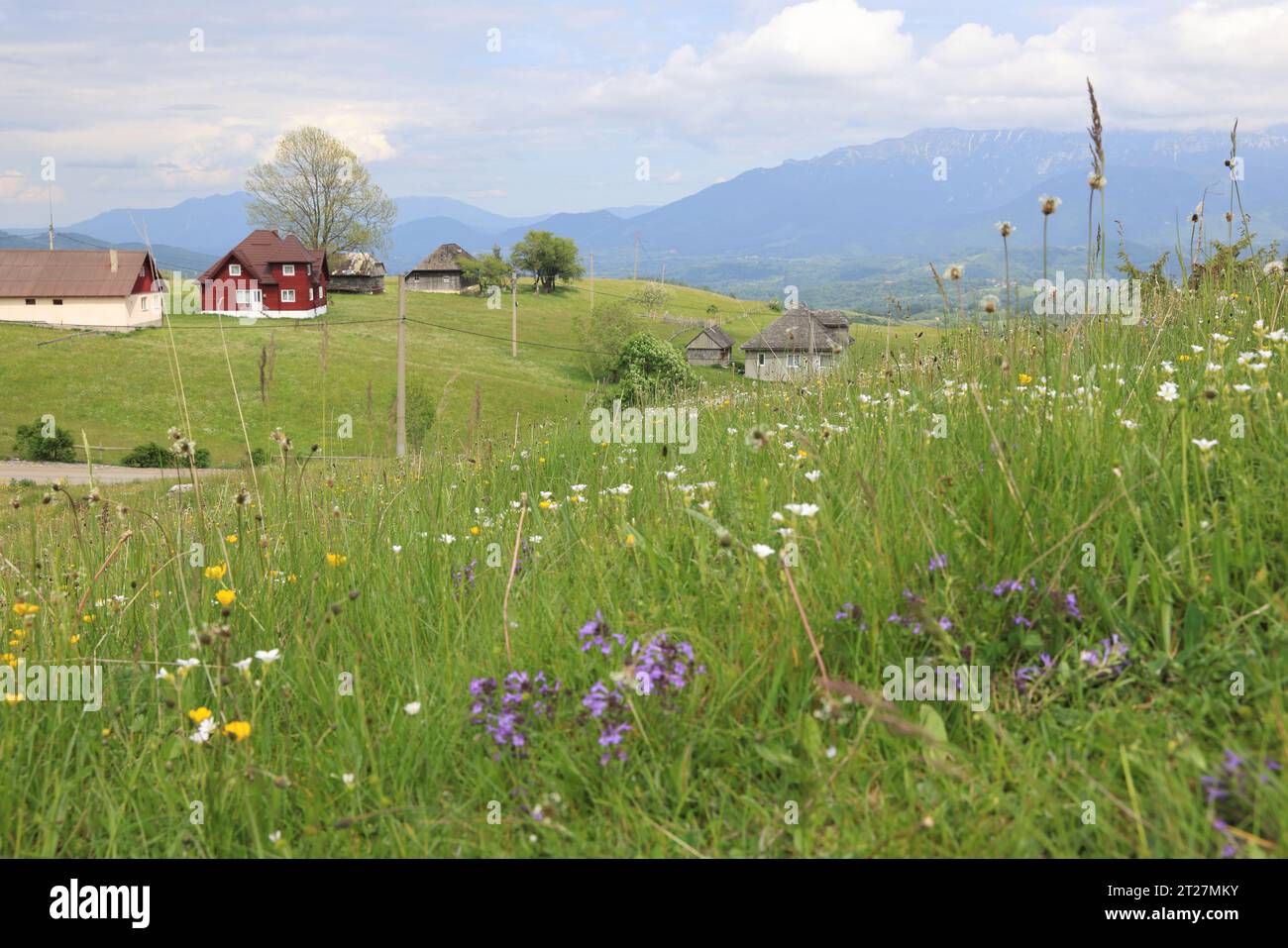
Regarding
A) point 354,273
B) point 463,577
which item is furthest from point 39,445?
point 354,273

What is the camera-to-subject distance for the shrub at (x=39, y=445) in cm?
5334

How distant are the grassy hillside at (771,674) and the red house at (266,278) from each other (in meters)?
94.6

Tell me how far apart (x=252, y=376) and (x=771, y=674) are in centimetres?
7004

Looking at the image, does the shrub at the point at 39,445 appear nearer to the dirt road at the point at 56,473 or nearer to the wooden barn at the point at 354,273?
the dirt road at the point at 56,473

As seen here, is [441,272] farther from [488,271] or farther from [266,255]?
[266,255]

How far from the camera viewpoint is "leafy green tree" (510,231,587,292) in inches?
5157

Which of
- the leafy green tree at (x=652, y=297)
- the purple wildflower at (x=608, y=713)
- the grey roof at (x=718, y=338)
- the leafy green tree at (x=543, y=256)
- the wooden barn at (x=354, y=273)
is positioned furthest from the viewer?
the leafy green tree at (x=543, y=256)

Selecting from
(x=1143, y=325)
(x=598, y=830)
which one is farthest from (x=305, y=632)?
(x=1143, y=325)

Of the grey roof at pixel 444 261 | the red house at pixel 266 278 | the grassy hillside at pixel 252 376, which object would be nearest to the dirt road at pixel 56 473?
the grassy hillside at pixel 252 376

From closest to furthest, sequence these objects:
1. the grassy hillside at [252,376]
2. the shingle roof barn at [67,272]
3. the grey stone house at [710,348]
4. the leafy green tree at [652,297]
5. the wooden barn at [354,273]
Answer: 1. the grassy hillside at [252,376]
2. the shingle roof barn at [67,272]
3. the grey stone house at [710,348]
4. the leafy green tree at [652,297]
5. the wooden barn at [354,273]

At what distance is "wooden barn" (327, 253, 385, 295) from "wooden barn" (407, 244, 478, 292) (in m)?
13.6

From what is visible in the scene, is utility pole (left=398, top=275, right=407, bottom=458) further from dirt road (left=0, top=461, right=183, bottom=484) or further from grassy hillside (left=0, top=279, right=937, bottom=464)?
dirt road (left=0, top=461, right=183, bottom=484)

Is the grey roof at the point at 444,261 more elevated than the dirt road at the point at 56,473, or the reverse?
the grey roof at the point at 444,261
